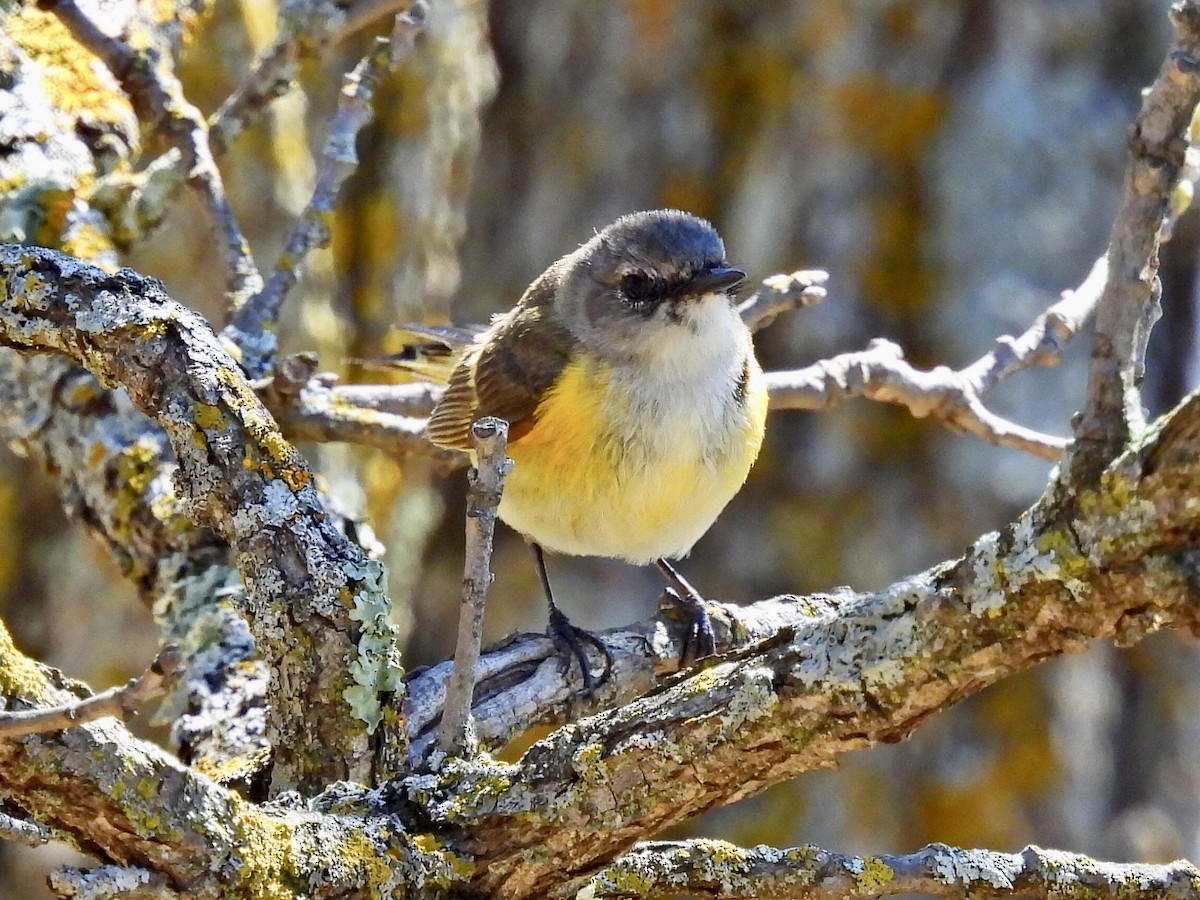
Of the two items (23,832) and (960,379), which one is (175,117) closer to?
(960,379)

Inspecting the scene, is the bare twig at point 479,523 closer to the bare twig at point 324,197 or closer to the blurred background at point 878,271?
the bare twig at point 324,197

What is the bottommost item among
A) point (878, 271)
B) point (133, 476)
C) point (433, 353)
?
point (133, 476)

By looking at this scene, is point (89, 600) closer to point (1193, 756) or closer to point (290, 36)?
point (290, 36)

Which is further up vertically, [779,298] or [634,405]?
[779,298]

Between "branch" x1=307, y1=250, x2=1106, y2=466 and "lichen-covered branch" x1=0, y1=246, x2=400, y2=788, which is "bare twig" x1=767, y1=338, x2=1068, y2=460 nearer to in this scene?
"branch" x1=307, y1=250, x2=1106, y2=466

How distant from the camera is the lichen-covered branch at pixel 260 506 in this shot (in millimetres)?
2201

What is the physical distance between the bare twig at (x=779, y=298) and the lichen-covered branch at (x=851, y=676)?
232 centimetres

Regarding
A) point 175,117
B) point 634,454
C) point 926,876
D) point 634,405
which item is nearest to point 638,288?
point 634,405

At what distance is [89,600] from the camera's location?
5.29m

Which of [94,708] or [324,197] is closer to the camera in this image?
[94,708]

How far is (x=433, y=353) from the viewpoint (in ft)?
16.3

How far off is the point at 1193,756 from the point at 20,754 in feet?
21.7

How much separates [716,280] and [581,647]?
3.75 feet

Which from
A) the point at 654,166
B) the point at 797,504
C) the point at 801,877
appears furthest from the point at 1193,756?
the point at 801,877
